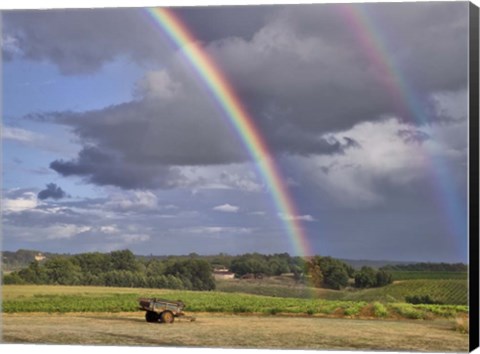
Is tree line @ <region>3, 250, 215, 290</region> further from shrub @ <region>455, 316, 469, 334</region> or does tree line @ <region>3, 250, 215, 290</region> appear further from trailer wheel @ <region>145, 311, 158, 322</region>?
shrub @ <region>455, 316, 469, 334</region>

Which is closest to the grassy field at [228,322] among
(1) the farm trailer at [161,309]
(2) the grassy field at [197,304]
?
(2) the grassy field at [197,304]

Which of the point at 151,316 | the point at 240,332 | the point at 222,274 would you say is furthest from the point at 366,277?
the point at 151,316

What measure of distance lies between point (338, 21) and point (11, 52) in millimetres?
4947

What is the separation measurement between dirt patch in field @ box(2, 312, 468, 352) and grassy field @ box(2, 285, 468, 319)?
12 centimetres

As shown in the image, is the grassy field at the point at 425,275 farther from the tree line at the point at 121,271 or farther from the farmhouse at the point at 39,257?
the farmhouse at the point at 39,257

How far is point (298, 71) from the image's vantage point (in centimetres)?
1742

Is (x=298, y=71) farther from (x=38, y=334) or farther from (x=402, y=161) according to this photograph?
(x=38, y=334)

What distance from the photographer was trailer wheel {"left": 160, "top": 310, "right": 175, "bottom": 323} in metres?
18.1

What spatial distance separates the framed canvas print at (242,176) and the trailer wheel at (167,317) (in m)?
0.05

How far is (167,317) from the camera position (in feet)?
59.6

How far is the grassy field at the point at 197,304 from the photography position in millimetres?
17562

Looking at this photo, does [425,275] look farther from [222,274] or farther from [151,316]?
[151,316]

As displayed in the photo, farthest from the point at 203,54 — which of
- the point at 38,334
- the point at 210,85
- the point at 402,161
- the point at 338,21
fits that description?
the point at 38,334

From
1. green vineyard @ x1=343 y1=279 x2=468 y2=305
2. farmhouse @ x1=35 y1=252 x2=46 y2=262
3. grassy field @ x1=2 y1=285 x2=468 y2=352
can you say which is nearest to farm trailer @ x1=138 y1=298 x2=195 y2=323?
grassy field @ x1=2 y1=285 x2=468 y2=352
